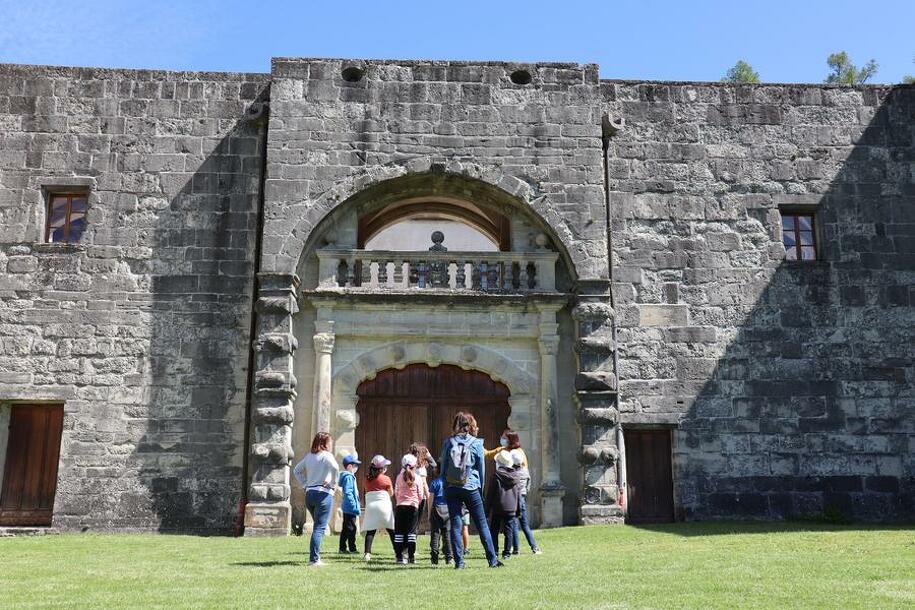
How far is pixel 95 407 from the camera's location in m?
12.5

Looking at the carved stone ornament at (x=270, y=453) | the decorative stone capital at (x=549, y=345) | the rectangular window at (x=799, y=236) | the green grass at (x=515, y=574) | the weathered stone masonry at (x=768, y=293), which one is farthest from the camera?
the rectangular window at (x=799, y=236)

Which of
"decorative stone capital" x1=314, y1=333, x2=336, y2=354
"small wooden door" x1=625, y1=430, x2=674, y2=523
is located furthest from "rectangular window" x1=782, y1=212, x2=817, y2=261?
"decorative stone capital" x1=314, y1=333, x2=336, y2=354

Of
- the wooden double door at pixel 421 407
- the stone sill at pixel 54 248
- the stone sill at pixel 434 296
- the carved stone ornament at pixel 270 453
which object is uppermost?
the stone sill at pixel 54 248

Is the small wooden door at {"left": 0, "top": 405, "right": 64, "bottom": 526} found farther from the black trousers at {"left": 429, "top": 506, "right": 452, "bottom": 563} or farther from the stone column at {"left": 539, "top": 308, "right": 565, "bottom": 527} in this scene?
the stone column at {"left": 539, "top": 308, "right": 565, "bottom": 527}

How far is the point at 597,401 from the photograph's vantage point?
1226cm

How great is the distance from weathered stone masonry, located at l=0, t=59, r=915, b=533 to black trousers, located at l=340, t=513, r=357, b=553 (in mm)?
2470

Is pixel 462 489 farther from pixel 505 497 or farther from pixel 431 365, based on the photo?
pixel 431 365

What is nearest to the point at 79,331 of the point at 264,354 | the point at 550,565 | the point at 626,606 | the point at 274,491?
the point at 264,354

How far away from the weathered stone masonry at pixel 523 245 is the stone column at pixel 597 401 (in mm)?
28

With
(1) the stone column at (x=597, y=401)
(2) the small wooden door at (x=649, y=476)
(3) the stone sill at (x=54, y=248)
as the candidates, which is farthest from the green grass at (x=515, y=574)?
(3) the stone sill at (x=54, y=248)

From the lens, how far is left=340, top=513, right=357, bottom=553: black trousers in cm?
943

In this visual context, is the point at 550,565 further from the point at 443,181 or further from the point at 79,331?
the point at 79,331

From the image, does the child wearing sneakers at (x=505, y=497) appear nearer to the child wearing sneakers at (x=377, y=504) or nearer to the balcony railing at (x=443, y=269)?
the child wearing sneakers at (x=377, y=504)

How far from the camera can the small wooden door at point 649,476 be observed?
12742 millimetres
